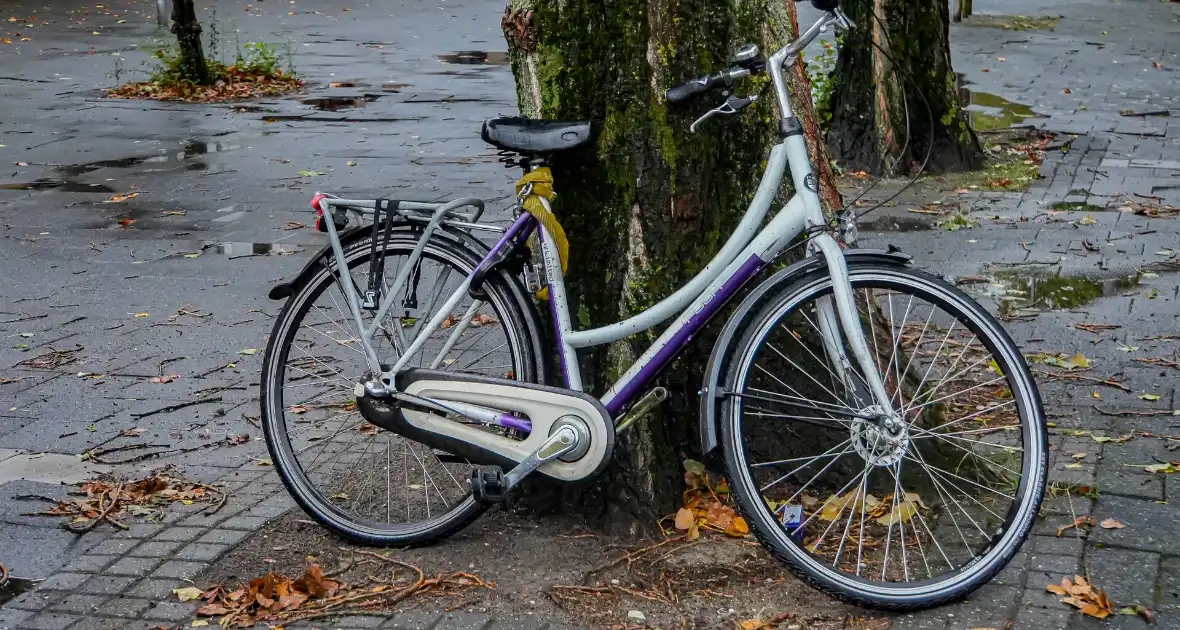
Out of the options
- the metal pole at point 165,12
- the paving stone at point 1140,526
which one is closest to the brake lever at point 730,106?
the paving stone at point 1140,526

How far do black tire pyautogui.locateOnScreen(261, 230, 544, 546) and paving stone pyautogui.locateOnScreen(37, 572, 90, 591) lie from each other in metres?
0.66

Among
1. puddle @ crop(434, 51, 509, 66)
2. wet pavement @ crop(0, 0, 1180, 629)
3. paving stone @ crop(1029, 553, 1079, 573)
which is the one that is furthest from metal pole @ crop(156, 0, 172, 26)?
paving stone @ crop(1029, 553, 1079, 573)

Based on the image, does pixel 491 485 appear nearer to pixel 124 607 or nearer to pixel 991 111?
pixel 124 607

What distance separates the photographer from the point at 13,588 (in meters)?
3.92

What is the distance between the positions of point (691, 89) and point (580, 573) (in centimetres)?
142

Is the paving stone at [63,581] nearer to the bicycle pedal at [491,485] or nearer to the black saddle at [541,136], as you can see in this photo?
the bicycle pedal at [491,485]

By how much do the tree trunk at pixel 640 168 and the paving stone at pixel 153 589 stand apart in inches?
47.4

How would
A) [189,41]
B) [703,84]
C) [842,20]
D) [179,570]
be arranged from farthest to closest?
[189,41]
[179,570]
[703,84]
[842,20]

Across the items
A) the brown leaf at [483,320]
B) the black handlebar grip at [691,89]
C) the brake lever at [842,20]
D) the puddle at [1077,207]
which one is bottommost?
the puddle at [1077,207]

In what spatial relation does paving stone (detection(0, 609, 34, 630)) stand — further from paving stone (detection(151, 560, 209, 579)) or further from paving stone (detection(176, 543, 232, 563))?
paving stone (detection(176, 543, 232, 563))

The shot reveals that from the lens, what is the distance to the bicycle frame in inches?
140

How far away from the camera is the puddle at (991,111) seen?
12.1 meters

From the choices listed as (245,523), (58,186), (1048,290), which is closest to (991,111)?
(1048,290)

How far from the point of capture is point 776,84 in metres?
3.57
